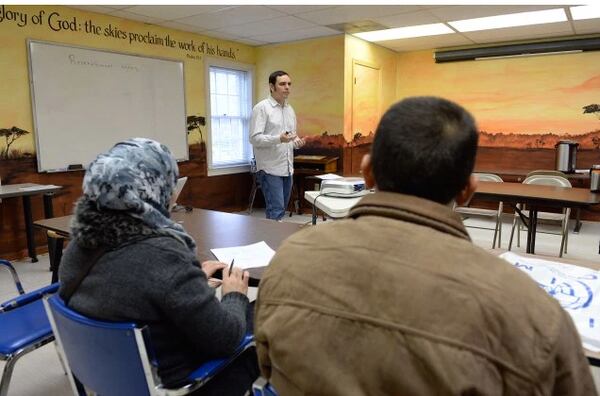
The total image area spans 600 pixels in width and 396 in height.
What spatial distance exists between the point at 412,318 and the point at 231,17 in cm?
473

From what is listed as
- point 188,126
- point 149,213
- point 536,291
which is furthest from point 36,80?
point 536,291

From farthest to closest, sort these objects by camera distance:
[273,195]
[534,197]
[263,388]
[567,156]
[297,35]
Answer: [297,35] → [567,156] → [273,195] → [534,197] → [263,388]

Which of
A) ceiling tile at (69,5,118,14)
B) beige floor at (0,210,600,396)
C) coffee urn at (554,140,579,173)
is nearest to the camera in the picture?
beige floor at (0,210,600,396)

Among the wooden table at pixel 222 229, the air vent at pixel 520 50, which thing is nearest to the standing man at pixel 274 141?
the wooden table at pixel 222 229

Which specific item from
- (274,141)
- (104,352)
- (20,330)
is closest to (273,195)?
(274,141)

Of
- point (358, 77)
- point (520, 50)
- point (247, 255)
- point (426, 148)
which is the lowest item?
point (247, 255)

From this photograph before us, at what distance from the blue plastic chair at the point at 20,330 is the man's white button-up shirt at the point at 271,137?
256 cm

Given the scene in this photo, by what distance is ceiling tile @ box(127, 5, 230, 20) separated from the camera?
14.3 feet

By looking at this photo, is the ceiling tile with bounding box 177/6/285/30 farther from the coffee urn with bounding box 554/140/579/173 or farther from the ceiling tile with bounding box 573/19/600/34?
the coffee urn with bounding box 554/140/579/173

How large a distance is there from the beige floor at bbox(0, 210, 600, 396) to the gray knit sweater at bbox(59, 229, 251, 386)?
128cm

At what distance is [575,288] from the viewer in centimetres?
144

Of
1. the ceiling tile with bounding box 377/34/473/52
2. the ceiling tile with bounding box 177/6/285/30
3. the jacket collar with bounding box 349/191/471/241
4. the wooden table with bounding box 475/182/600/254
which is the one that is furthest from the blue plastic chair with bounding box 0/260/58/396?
the ceiling tile with bounding box 377/34/473/52

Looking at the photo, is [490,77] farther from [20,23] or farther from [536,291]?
[536,291]

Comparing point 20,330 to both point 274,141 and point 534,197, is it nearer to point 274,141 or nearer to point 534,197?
point 274,141
